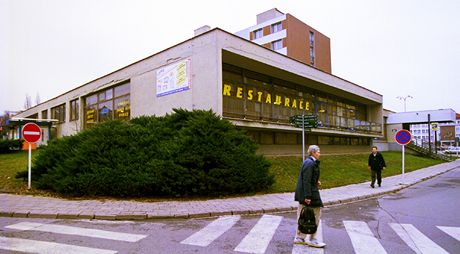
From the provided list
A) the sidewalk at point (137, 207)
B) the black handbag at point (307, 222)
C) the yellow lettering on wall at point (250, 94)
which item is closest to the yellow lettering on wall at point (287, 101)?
the yellow lettering on wall at point (250, 94)

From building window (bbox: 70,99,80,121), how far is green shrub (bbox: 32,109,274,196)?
59.7ft

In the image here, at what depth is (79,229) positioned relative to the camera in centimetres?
668

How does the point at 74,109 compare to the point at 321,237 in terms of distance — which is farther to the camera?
the point at 74,109

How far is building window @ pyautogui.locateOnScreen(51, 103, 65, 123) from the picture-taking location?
3189 cm

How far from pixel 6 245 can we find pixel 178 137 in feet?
20.7

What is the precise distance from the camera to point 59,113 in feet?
108

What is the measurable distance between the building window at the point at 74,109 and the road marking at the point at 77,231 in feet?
77.7

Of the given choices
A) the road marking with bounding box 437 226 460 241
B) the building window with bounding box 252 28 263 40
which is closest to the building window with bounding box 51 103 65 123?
the road marking with bounding box 437 226 460 241

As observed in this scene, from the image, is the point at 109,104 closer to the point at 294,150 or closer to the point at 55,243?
the point at 294,150

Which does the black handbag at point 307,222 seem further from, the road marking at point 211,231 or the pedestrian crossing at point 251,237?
the road marking at point 211,231

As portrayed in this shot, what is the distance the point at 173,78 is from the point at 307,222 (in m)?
14.2

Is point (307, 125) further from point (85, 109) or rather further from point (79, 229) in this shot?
point (85, 109)

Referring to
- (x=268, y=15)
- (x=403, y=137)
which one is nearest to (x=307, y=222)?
(x=403, y=137)

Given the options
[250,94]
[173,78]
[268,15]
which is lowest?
[250,94]
